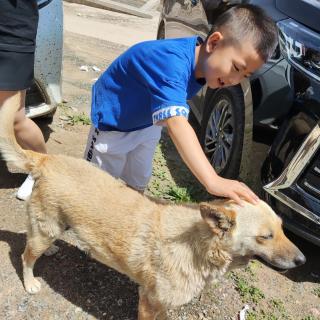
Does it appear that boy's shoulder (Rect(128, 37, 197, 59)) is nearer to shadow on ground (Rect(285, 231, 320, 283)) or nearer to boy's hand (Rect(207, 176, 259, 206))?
boy's hand (Rect(207, 176, 259, 206))

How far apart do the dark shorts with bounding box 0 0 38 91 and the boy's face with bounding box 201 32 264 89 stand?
1.14 m

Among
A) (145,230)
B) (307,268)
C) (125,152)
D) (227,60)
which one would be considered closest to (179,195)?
(125,152)

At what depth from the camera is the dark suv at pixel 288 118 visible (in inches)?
120

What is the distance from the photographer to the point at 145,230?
2.67 m

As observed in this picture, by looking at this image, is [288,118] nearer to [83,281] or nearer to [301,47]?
[301,47]

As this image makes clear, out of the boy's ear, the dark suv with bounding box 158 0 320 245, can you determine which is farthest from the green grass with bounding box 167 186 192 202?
the boy's ear

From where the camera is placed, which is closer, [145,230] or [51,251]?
[145,230]

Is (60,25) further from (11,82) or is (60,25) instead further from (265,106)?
(265,106)

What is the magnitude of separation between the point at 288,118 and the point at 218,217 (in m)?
1.18

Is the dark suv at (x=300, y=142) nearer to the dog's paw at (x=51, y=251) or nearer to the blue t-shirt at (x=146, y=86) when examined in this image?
the blue t-shirt at (x=146, y=86)

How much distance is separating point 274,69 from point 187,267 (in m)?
1.56

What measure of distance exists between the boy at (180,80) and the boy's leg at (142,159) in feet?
0.30

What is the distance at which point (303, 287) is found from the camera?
3.44 m

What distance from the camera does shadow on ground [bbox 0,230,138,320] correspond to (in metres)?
3.02
